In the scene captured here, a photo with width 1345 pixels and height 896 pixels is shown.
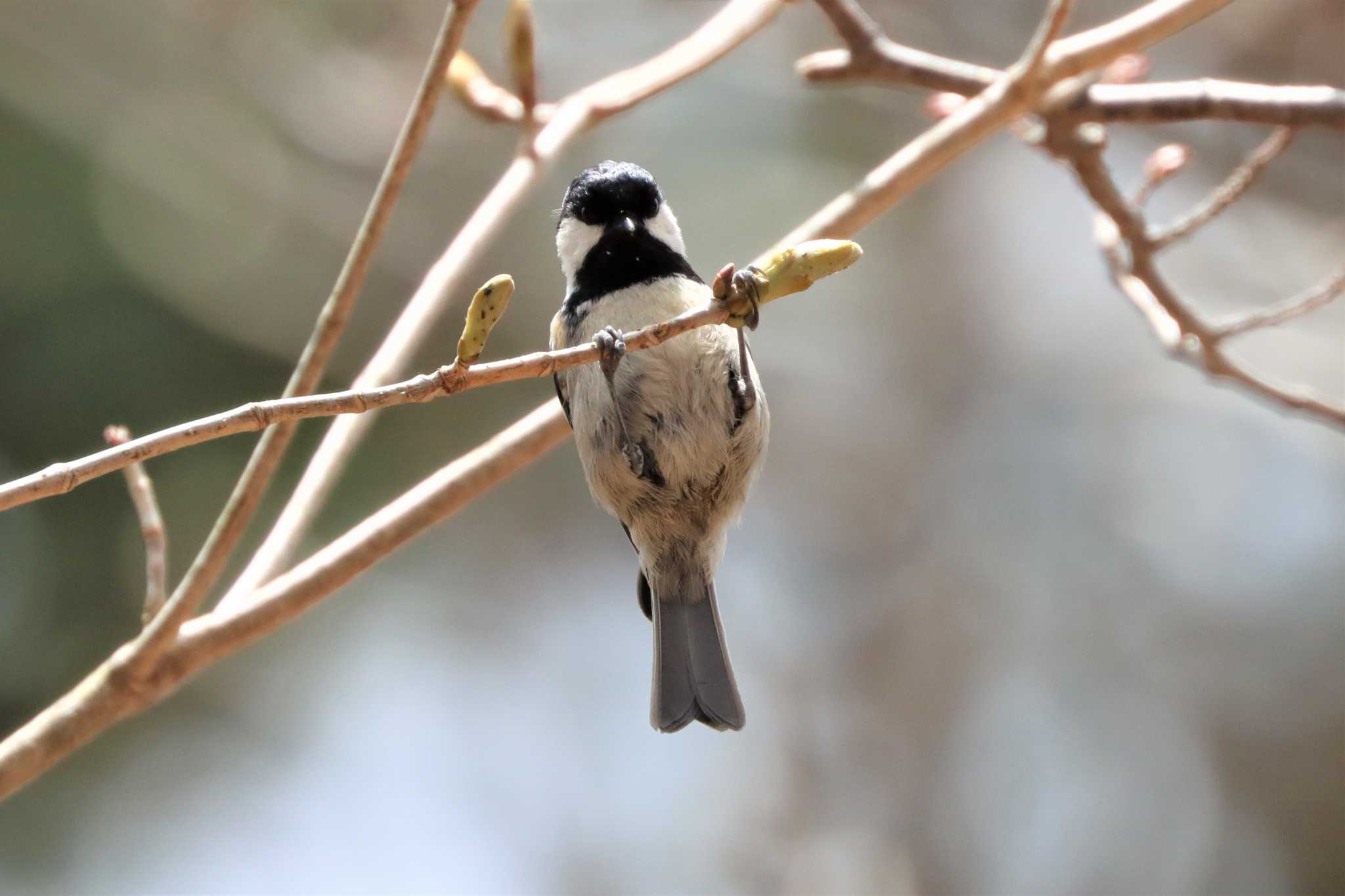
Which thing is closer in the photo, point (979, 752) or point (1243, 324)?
→ point (1243, 324)

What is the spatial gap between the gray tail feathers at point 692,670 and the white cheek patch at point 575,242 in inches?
31.1

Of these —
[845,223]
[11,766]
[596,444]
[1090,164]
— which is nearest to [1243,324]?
[1090,164]

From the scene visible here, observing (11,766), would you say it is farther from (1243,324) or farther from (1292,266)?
(1292,266)

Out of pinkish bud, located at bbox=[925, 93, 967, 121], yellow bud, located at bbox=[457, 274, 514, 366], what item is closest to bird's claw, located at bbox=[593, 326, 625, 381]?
yellow bud, located at bbox=[457, 274, 514, 366]

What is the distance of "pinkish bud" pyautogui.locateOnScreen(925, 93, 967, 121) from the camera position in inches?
130

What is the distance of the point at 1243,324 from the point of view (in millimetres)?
2875

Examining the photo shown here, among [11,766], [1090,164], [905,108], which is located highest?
[905,108]

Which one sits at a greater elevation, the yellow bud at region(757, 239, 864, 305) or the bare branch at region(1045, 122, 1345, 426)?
the bare branch at region(1045, 122, 1345, 426)

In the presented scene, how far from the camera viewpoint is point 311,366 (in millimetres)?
2234

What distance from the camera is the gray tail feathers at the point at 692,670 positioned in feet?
8.70

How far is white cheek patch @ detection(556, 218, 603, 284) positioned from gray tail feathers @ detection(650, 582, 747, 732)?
2.59 feet

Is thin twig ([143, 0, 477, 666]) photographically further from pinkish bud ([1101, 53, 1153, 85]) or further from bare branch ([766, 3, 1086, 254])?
pinkish bud ([1101, 53, 1153, 85])

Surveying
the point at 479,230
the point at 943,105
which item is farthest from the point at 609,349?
the point at 943,105

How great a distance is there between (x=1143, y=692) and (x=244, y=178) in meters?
4.70
